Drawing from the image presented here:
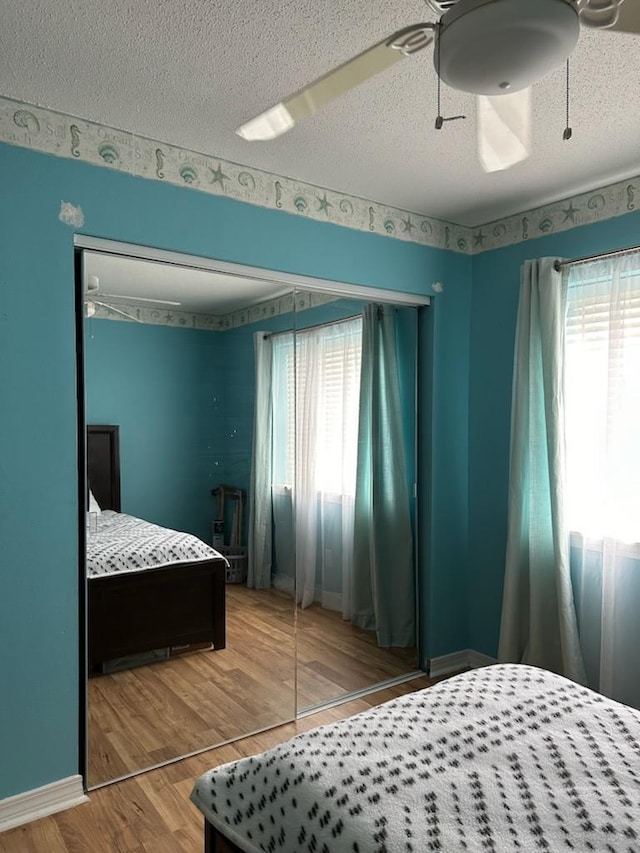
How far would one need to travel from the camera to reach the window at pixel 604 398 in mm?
2994

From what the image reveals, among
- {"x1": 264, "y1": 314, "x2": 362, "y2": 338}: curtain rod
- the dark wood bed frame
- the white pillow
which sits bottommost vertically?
the dark wood bed frame

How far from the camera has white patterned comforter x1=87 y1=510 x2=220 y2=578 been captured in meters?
2.62

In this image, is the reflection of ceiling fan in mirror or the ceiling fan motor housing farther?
the reflection of ceiling fan in mirror

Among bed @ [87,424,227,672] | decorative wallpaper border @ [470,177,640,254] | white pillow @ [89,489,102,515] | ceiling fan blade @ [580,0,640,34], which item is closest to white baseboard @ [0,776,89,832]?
bed @ [87,424,227,672]

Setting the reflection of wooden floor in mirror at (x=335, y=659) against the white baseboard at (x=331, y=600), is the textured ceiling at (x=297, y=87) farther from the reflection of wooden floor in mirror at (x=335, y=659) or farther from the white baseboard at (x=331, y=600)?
the reflection of wooden floor in mirror at (x=335, y=659)

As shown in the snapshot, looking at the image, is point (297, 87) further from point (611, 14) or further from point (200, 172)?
point (611, 14)

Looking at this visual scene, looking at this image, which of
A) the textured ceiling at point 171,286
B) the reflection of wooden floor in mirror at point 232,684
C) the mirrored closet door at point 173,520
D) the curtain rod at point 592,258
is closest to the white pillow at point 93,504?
the mirrored closet door at point 173,520

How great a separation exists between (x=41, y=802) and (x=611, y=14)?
2990 millimetres

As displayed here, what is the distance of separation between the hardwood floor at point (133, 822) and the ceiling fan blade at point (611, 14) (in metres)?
2.63

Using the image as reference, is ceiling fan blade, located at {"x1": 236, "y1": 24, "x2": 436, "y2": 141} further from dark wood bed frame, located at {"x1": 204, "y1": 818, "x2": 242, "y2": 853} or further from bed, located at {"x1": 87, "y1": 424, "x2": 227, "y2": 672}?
dark wood bed frame, located at {"x1": 204, "y1": 818, "x2": 242, "y2": 853}

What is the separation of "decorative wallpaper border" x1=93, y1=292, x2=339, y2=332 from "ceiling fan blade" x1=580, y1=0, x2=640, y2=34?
6.40 feet

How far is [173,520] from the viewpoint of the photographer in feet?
9.36

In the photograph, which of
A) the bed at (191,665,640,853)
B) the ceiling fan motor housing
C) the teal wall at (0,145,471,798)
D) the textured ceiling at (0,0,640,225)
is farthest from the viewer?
the teal wall at (0,145,471,798)

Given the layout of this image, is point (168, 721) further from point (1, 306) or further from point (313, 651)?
point (1, 306)
